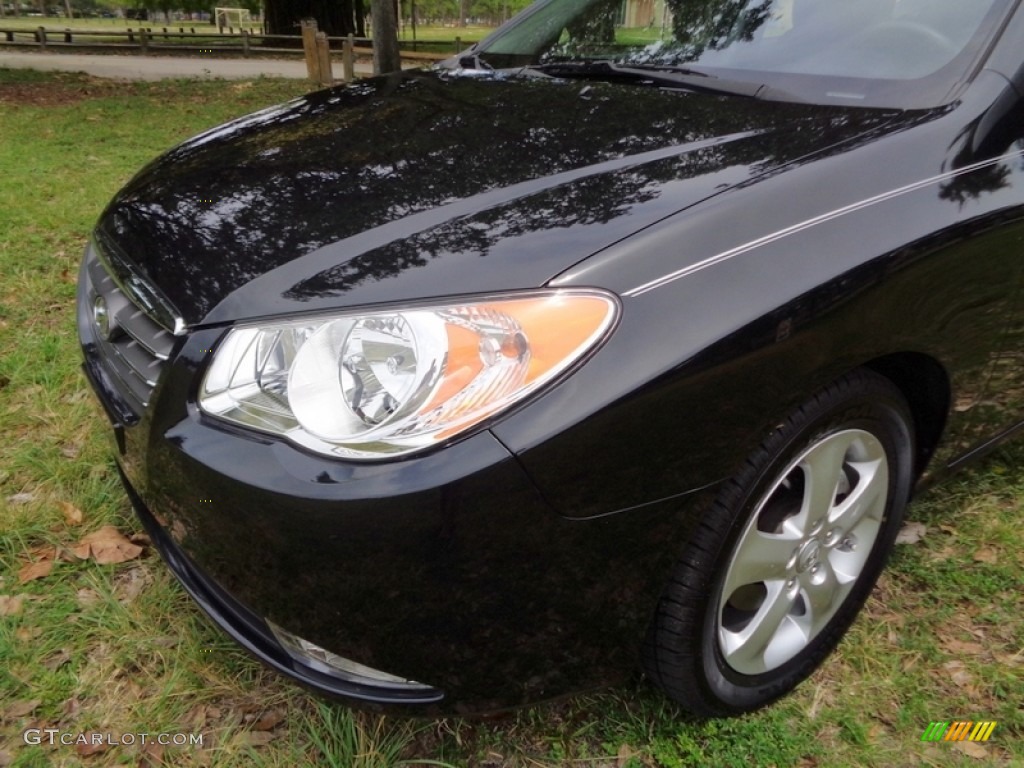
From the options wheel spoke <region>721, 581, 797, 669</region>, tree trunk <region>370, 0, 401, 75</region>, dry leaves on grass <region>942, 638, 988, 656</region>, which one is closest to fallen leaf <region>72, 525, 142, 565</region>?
wheel spoke <region>721, 581, 797, 669</region>

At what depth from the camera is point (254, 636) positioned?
4.93 ft

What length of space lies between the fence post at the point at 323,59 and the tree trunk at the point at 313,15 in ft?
26.9

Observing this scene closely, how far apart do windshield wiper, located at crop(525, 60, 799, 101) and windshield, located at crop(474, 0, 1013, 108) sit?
1 cm

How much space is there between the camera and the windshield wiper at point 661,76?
6.66 feet

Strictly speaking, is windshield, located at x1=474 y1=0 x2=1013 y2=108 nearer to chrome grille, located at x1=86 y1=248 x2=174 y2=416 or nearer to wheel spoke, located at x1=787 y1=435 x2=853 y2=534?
wheel spoke, located at x1=787 y1=435 x2=853 y2=534

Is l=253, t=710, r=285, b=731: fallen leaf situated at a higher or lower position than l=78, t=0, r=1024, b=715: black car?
lower

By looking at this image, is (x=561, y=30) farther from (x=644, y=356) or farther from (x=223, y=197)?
(x=644, y=356)

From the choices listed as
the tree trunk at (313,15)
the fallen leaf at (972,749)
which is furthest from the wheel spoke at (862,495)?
the tree trunk at (313,15)

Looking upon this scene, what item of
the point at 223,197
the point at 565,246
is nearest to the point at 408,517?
the point at 565,246

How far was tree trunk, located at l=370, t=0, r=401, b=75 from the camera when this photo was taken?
849 centimetres

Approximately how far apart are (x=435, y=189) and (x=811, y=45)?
116 cm

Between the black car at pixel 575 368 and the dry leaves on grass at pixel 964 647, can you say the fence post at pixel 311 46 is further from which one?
the dry leaves on grass at pixel 964 647

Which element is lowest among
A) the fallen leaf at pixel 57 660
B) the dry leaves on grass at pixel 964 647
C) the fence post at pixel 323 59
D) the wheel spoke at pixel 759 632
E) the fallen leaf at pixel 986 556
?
the dry leaves on grass at pixel 964 647

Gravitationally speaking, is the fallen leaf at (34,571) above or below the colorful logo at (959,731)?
above
